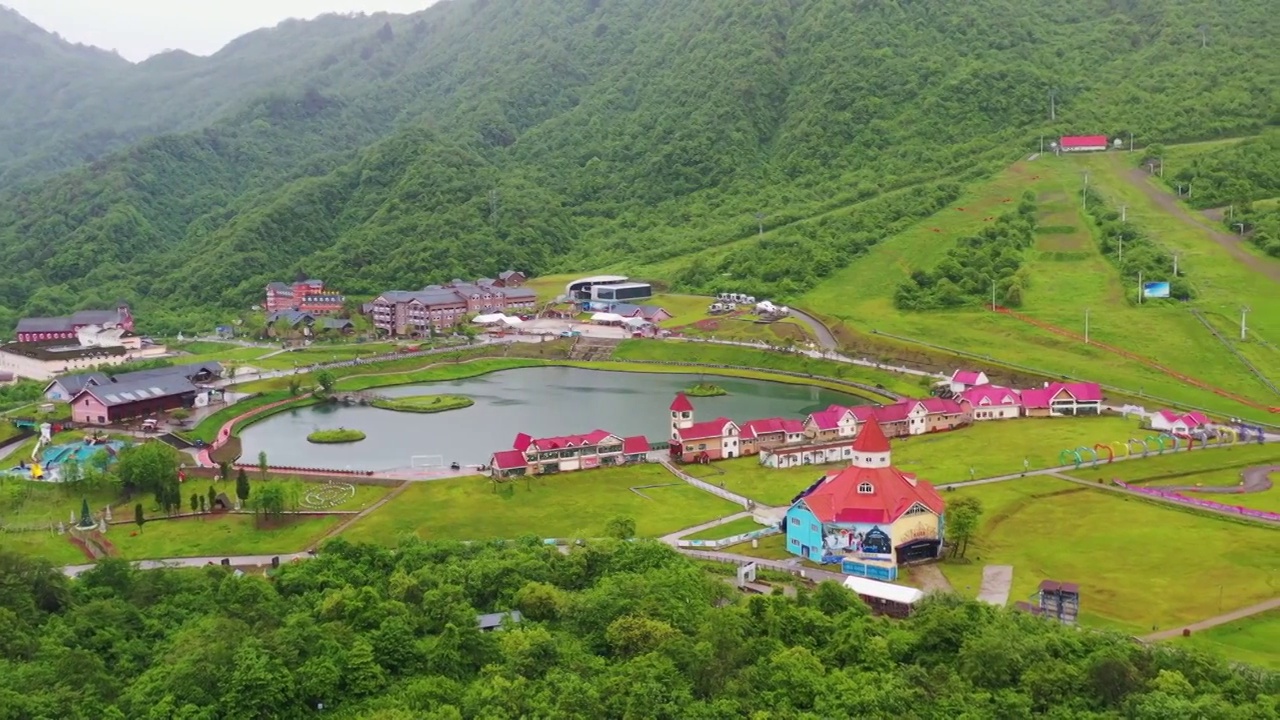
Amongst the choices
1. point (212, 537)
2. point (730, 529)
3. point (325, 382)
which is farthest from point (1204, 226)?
point (212, 537)

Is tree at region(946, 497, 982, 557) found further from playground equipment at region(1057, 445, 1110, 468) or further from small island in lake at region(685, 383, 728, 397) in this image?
small island in lake at region(685, 383, 728, 397)

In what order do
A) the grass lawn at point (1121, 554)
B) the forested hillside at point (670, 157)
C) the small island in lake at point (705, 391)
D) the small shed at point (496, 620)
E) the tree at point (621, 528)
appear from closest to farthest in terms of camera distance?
the small shed at point (496, 620) → the grass lawn at point (1121, 554) → the tree at point (621, 528) → the small island in lake at point (705, 391) → the forested hillside at point (670, 157)

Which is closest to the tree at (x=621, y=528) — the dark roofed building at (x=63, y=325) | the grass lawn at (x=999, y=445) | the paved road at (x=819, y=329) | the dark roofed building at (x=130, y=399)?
the grass lawn at (x=999, y=445)

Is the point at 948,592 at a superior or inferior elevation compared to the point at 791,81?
inferior

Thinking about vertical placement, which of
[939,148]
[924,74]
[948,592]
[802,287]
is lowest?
[948,592]

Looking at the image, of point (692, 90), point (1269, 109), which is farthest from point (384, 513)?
point (692, 90)

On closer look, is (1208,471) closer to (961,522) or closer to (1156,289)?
(961,522)

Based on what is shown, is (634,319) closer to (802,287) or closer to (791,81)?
(802,287)

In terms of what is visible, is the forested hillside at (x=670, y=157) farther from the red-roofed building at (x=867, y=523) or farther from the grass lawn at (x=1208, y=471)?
the red-roofed building at (x=867, y=523)
